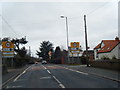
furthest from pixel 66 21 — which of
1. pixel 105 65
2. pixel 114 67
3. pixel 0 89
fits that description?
pixel 0 89

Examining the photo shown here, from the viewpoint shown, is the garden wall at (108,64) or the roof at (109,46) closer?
the garden wall at (108,64)

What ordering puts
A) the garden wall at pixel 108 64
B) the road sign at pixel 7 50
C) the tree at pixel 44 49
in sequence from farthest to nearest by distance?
1. the tree at pixel 44 49
2. the road sign at pixel 7 50
3. the garden wall at pixel 108 64

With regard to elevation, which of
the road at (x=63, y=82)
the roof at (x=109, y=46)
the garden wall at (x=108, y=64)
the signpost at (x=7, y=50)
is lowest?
the road at (x=63, y=82)

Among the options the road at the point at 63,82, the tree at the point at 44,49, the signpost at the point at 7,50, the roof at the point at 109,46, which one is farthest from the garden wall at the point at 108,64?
the tree at the point at 44,49

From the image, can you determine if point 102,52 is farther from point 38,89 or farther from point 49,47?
point 49,47

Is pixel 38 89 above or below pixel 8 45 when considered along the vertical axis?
below

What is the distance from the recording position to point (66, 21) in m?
48.4

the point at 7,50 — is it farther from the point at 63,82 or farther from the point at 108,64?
the point at 63,82

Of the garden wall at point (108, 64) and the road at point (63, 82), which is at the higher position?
the garden wall at point (108, 64)

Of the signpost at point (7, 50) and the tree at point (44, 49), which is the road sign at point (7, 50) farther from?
the tree at point (44, 49)

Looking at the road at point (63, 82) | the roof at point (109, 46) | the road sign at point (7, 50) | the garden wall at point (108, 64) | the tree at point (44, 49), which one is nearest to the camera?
the road at point (63, 82)

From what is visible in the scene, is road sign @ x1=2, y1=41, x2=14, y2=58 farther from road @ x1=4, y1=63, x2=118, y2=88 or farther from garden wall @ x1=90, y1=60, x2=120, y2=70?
road @ x1=4, y1=63, x2=118, y2=88

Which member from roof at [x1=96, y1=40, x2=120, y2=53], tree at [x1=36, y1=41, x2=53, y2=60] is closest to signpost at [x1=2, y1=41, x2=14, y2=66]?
roof at [x1=96, y1=40, x2=120, y2=53]

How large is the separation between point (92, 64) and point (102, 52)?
81.8 ft
